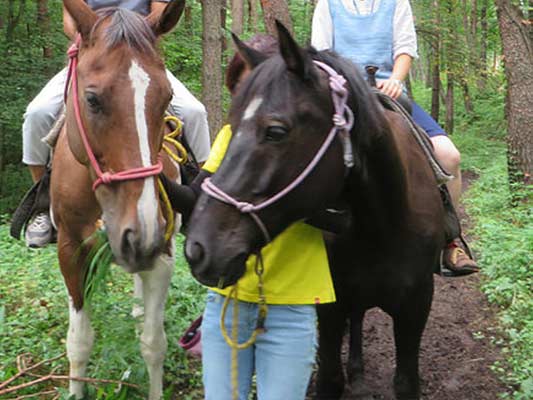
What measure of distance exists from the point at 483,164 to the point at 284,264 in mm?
16303

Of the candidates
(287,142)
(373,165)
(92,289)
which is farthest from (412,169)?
(92,289)

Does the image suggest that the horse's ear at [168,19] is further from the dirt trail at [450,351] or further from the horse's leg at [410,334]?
the dirt trail at [450,351]

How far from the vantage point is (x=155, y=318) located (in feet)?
12.8

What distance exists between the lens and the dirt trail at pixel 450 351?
4469mm

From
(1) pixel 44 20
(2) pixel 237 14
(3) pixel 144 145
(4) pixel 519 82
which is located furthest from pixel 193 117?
(2) pixel 237 14

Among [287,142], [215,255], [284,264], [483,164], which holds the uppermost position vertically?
[287,142]

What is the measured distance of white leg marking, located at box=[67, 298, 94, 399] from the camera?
12.5ft

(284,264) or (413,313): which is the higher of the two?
(284,264)

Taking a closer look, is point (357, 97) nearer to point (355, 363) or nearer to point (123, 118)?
point (123, 118)

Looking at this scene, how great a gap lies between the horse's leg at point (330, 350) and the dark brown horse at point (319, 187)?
167mm

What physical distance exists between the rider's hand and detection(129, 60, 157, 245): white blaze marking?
1536 mm

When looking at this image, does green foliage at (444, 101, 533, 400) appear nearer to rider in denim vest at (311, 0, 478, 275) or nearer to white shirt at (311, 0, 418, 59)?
rider in denim vest at (311, 0, 478, 275)

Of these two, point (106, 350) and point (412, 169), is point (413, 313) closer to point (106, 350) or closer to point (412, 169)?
point (412, 169)

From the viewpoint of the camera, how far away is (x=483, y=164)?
17641 millimetres
